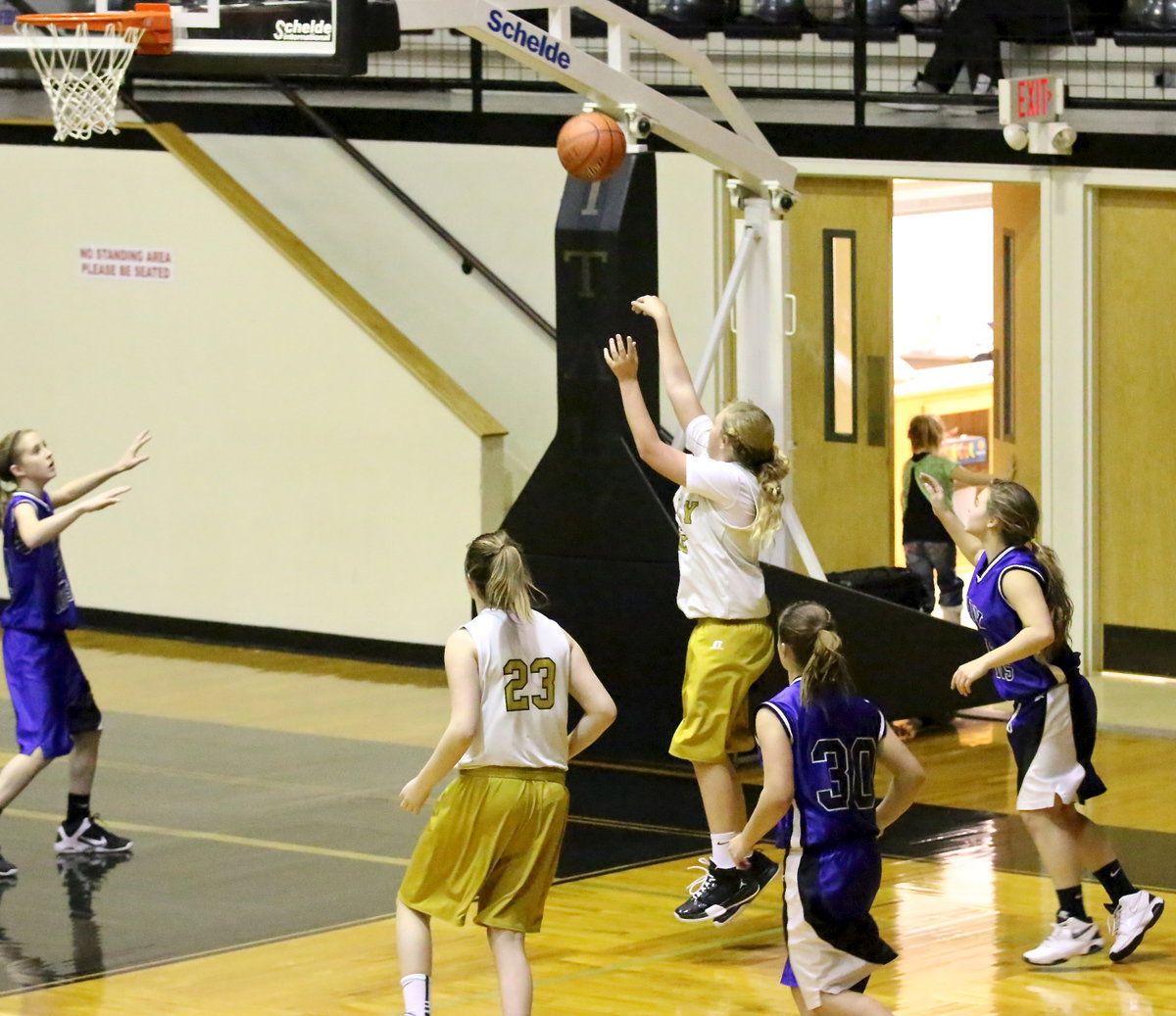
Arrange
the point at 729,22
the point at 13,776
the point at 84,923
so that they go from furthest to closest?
1. the point at 729,22
2. the point at 13,776
3. the point at 84,923

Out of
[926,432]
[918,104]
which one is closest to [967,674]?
[926,432]

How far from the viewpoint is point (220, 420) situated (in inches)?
536

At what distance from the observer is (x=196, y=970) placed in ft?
23.8

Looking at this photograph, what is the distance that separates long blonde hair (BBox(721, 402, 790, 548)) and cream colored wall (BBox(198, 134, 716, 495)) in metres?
5.13

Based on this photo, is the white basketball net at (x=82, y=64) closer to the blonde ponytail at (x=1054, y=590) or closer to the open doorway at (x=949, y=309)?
the blonde ponytail at (x=1054, y=590)

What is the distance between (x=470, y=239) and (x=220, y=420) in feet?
6.11

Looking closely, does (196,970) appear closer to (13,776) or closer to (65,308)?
(13,776)

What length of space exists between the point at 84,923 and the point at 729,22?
8512 millimetres

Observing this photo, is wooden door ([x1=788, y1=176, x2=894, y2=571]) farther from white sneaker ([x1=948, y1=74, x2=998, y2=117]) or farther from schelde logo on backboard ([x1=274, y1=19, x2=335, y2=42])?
schelde logo on backboard ([x1=274, y1=19, x2=335, y2=42])

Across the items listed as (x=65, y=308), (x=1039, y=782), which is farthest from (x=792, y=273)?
(x=1039, y=782)

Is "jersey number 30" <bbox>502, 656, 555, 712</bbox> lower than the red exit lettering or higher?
lower

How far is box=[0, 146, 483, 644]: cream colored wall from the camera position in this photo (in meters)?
13.0

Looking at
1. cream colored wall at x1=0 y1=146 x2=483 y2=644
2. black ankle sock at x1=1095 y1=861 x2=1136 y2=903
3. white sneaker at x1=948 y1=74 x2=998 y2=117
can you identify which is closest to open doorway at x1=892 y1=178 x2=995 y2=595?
white sneaker at x1=948 y1=74 x2=998 y2=117

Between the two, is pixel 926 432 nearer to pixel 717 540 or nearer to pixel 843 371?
pixel 843 371
